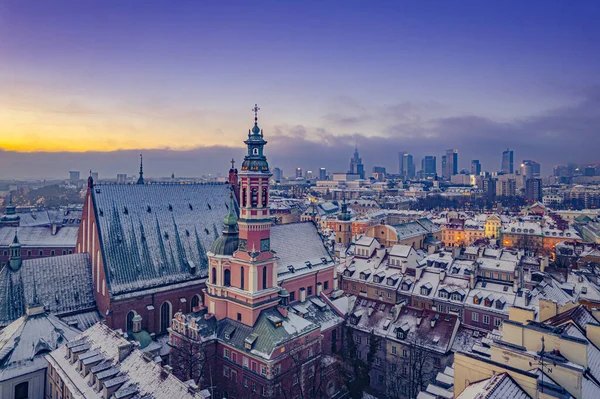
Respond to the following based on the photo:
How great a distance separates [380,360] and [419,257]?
1405 inches

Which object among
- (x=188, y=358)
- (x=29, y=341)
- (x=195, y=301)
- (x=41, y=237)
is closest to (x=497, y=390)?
(x=188, y=358)

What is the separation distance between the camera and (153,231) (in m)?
53.8

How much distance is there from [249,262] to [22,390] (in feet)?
83.2

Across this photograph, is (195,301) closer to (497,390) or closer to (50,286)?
(50,286)

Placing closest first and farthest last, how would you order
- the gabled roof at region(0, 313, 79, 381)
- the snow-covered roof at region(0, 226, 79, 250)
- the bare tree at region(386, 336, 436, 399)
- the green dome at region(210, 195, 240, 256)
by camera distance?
1. the gabled roof at region(0, 313, 79, 381)
2. the bare tree at region(386, 336, 436, 399)
3. the green dome at region(210, 195, 240, 256)
4. the snow-covered roof at region(0, 226, 79, 250)

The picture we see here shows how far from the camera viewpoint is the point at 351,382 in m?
47.6

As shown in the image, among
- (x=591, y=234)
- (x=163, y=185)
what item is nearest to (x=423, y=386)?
(x=163, y=185)

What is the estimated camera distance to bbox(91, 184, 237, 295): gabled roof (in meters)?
49.0

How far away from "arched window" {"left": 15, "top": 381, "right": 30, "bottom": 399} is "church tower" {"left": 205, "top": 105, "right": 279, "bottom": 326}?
63.9 feet

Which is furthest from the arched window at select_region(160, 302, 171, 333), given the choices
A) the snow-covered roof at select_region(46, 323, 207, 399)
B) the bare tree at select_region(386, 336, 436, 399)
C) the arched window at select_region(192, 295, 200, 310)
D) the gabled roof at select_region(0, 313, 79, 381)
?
A: the bare tree at select_region(386, 336, 436, 399)

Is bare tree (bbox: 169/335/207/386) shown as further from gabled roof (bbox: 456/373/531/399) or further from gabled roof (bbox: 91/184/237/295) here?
gabled roof (bbox: 456/373/531/399)

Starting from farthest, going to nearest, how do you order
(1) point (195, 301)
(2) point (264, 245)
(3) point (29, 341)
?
(1) point (195, 301)
(2) point (264, 245)
(3) point (29, 341)

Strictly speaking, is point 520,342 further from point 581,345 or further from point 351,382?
point 351,382

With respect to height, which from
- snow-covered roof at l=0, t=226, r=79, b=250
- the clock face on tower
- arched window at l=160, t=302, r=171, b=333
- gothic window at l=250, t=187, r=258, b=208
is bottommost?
arched window at l=160, t=302, r=171, b=333
